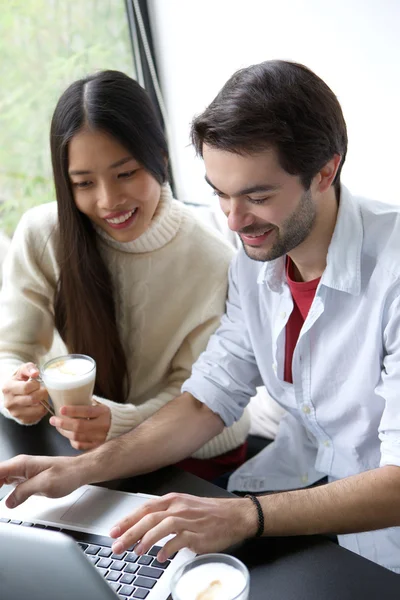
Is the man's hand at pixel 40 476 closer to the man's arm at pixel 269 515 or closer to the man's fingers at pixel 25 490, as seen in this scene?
the man's fingers at pixel 25 490

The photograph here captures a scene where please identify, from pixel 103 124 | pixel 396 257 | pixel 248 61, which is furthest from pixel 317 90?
pixel 248 61

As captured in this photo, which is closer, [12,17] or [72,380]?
[72,380]

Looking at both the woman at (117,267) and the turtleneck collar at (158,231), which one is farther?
the turtleneck collar at (158,231)

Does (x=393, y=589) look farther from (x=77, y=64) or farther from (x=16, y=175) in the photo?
(x=77, y=64)

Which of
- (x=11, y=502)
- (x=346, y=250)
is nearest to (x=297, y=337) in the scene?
(x=346, y=250)

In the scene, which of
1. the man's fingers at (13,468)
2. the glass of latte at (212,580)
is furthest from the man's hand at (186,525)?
the man's fingers at (13,468)

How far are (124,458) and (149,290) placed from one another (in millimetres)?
626

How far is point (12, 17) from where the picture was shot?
2980mm

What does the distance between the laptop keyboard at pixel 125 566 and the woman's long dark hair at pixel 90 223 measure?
0.72 m

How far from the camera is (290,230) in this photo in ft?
4.87

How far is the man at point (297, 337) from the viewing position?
1284mm

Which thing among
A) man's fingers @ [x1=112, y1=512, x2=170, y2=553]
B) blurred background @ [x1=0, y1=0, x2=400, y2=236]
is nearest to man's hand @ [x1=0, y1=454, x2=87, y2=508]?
man's fingers @ [x1=112, y1=512, x2=170, y2=553]

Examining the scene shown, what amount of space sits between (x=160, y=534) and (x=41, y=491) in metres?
0.28

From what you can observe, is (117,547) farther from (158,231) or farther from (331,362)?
(158,231)
